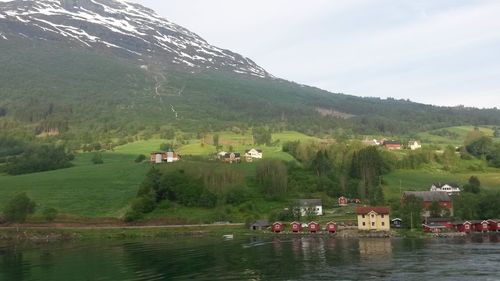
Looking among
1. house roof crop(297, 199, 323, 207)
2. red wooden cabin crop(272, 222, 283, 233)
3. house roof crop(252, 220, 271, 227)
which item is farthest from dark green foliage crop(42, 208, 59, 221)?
house roof crop(297, 199, 323, 207)

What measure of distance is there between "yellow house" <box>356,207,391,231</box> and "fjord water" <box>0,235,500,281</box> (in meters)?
8.79

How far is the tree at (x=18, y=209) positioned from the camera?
3954 inches

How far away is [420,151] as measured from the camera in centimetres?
16362

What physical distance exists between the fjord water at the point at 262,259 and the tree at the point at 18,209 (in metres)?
15.3

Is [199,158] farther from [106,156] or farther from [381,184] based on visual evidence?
[381,184]

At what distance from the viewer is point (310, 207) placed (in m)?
106

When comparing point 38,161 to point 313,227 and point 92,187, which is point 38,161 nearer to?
point 92,187

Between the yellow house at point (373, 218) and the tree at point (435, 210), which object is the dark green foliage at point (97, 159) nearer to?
the yellow house at point (373, 218)

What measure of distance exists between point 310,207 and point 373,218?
18.6m

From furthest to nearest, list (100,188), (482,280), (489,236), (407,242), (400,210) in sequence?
(100,188), (400,210), (489,236), (407,242), (482,280)

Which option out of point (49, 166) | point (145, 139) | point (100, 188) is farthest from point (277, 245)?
point (145, 139)

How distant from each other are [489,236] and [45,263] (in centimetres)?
6464

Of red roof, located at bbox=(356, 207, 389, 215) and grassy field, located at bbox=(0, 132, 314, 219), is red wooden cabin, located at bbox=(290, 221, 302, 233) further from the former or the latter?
grassy field, located at bbox=(0, 132, 314, 219)

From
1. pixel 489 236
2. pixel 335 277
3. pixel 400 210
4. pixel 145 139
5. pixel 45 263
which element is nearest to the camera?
pixel 335 277
